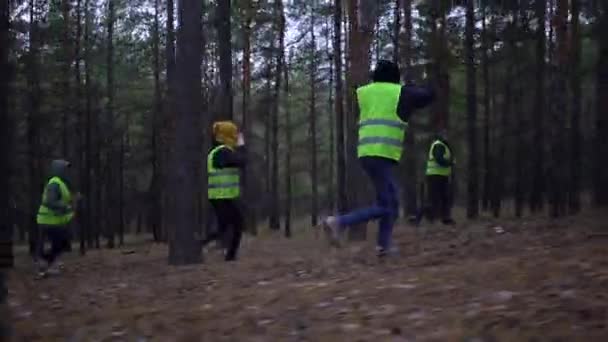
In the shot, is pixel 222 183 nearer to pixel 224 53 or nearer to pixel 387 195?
pixel 387 195

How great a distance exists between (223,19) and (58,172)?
6.14 metres

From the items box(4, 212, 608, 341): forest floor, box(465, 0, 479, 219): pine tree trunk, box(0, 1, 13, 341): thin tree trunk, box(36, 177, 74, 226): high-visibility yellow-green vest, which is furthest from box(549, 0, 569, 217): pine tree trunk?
box(0, 1, 13, 341): thin tree trunk

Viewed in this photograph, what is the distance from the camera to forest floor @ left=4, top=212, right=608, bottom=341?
6.04 meters

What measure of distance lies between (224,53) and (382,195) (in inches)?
436

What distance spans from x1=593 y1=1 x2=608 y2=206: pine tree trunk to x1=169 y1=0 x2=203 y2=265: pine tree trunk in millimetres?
9076

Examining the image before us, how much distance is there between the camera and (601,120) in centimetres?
2036

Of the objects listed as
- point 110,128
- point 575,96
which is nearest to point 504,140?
point 575,96

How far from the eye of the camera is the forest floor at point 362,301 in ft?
19.8

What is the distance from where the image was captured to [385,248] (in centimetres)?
1029

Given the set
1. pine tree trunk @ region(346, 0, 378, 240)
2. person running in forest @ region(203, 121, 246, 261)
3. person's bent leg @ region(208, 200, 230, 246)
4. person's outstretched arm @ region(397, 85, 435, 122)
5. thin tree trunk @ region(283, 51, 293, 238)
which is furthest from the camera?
thin tree trunk @ region(283, 51, 293, 238)

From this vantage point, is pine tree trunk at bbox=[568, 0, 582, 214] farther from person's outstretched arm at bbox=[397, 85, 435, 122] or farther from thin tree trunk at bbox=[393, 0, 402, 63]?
person's outstretched arm at bbox=[397, 85, 435, 122]

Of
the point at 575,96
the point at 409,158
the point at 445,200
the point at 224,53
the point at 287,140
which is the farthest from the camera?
the point at 287,140

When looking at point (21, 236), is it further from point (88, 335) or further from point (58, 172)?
point (88, 335)

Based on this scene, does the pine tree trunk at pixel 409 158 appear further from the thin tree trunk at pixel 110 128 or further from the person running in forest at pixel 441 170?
the thin tree trunk at pixel 110 128
